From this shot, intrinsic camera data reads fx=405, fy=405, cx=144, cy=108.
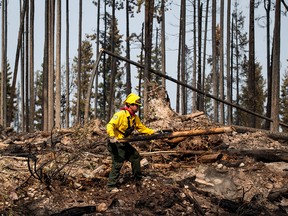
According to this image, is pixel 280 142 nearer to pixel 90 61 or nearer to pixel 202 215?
pixel 202 215

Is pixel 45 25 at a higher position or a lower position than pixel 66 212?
higher

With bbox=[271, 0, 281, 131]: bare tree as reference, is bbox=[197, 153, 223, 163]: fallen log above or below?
below

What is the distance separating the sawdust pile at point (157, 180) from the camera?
6.86 metres

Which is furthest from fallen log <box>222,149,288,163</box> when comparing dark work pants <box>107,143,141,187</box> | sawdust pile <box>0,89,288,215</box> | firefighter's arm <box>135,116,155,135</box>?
dark work pants <box>107,143,141,187</box>

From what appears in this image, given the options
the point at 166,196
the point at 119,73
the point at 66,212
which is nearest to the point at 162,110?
the point at 166,196

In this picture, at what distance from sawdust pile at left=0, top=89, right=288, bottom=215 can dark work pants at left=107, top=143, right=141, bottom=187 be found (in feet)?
0.76

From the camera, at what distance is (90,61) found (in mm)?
44438

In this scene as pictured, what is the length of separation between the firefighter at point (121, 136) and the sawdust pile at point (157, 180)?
28 centimetres

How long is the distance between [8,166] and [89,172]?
161cm

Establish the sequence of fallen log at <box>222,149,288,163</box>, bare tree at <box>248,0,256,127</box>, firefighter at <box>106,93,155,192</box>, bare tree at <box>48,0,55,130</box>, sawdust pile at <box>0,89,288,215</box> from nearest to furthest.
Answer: sawdust pile at <box>0,89,288,215</box> < firefighter at <box>106,93,155,192</box> < fallen log at <box>222,149,288,163</box> < bare tree at <box>248,0,256,127</box> < bare tree at <box>48,0,55,130</box>

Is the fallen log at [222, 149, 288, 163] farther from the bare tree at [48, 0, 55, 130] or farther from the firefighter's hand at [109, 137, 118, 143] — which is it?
the bare tree at [48, 0, 55, 130]

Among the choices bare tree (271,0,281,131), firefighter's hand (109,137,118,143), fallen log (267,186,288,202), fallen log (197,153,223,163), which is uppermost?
bare tree (271,0,281,131)

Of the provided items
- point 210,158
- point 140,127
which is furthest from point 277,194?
point 140,127

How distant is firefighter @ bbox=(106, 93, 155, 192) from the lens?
7355mm
